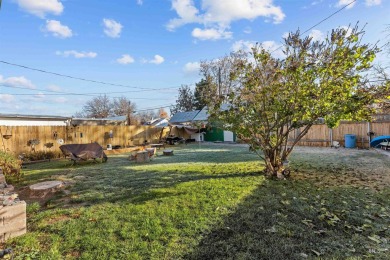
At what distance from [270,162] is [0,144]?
11.3 metres

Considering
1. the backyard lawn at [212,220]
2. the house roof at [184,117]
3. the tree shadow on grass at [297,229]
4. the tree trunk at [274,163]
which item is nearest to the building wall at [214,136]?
the house roof at [184,117]

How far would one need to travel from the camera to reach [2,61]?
12125 millimetres

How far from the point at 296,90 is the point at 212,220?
3.51 meters

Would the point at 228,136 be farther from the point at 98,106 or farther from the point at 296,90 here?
the point at 98,106

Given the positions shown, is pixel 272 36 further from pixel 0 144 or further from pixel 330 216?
pixel 0 144

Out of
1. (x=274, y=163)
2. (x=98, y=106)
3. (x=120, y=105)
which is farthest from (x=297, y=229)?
(x=98, y=106)

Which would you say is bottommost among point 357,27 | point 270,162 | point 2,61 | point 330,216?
point 330,216

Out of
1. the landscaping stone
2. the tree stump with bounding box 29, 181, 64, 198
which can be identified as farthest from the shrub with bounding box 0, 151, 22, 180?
the landscaping stone

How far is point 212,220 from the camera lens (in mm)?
3168

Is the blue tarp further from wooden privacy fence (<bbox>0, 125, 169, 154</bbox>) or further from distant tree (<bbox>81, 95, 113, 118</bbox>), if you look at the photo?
distant tree (<bbox>81, 95, 113, 118</bbox>)

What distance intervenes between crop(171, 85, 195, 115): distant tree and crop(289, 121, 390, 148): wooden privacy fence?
2370 centimetres

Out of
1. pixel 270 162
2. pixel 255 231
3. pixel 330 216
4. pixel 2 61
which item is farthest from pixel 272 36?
pixel 2 61

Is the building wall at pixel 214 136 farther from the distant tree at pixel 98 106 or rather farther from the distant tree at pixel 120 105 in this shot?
the distant tree at pixel 98 106

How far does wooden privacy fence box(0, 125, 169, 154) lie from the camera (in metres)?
10.3
